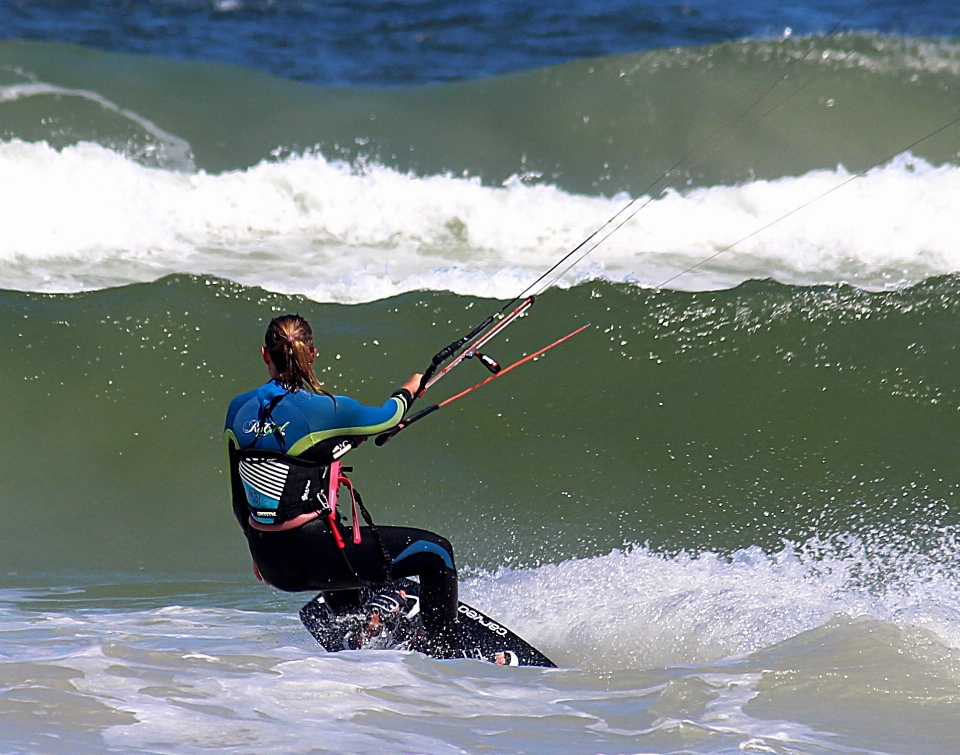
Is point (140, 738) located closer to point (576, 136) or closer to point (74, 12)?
point (576, 136)

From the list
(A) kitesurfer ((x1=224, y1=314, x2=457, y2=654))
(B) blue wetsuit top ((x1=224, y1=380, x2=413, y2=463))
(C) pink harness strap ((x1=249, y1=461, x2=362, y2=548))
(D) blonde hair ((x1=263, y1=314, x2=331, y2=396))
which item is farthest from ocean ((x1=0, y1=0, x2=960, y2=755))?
(D) blonde hair ((x1=263, y1=314, x2=331, y2=396))

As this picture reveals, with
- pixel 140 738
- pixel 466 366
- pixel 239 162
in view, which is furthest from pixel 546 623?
pixel 239 162

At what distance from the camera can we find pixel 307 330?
3.58m

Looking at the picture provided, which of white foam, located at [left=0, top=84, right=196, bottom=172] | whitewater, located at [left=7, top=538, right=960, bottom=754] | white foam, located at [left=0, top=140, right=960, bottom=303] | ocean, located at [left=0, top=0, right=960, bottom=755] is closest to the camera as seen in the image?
whitewater, located at [left=7, top=538, right=960, bottom=754]

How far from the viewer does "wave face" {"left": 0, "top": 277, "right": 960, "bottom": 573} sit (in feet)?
18.5

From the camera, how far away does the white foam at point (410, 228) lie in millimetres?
8211

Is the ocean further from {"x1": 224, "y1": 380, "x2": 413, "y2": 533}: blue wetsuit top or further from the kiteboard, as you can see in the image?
{"x1": 224, "y1": 380, "x2": 413, "y2": 533}: blue wetsuit top

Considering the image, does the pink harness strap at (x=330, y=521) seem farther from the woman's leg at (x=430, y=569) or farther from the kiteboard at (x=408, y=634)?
the kiteboard at (x=408, y=634)

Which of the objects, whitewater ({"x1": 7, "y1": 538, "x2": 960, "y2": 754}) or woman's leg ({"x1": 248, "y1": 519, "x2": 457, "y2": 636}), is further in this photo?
woman's leg ({"x1": 248, "y1": 519, "x2": 457, "y2": 636})

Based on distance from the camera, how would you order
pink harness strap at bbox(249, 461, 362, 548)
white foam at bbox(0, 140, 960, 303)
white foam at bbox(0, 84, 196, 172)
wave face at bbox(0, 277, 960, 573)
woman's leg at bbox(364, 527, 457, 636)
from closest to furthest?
pink harness strap at bbox(249, 461, 362, 548) → woman's leg at bbox(364, 527, 457, 636) → wave face at bbox(0, 277, 960, 573) → white foam at bbox(0, 140, 960, 303) → white foam at bbox(0, 84, 196, 172)

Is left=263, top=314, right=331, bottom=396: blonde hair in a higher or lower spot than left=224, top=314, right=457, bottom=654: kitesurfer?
higher

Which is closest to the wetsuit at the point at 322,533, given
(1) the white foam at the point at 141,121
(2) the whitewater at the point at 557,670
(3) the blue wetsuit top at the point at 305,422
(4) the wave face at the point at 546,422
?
(3) the blue wetsuit top at the point at 305,422

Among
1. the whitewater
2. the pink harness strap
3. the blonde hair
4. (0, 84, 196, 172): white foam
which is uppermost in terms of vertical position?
(0, 84, 196, 172): white foam

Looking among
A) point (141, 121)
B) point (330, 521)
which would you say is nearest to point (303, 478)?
point (330, 521)
